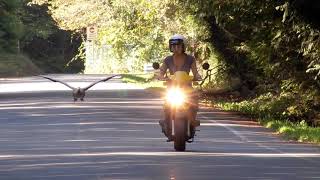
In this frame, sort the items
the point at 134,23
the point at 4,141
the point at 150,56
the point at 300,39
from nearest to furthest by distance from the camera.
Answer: the point at 4,141 < the point at 300,39 < the point at 134,23 < the point at 150,56

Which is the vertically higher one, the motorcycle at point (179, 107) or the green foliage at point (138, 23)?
the green foliage at point (138, 23)

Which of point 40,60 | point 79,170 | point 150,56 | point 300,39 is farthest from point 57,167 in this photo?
point 40,60

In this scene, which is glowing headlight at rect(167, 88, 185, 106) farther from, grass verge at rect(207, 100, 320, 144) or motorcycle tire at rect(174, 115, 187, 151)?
grass verge at rect(207, 100, 320, 144)

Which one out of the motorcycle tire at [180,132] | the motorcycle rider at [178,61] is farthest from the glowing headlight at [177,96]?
the motorcycle rider at [178,61]

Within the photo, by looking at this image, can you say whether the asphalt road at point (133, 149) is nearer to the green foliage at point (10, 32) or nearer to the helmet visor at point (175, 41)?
the helmet visor at point (175, 41)

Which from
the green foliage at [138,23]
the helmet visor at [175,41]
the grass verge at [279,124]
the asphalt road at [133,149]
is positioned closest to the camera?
the asphalt road at [133,149]

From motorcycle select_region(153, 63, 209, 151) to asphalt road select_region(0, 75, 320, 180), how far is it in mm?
320

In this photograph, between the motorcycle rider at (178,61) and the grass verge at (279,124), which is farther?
the grass verge at (279,124)

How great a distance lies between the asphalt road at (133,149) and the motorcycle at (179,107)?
32 cm

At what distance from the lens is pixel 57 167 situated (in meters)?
14.9

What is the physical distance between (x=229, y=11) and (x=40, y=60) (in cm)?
8177

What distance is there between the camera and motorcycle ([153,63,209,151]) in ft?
55.7

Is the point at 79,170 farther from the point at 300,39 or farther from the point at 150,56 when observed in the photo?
the point at 150,56

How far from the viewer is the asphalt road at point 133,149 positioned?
1417 centimetres
